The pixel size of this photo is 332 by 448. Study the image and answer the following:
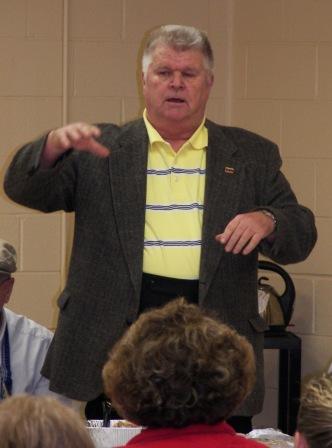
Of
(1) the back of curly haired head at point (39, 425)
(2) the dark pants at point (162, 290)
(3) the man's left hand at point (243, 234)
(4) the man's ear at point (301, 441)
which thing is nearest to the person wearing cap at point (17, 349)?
(2) the dark pants at point (162, 290)

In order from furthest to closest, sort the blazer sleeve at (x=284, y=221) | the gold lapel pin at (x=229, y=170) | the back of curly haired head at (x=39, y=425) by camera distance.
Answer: the gold lapel pin at (x=229, y=170) → the blazer sleeve at (x=284, y=221) → the back of curly haired head at (x=39, y=425)

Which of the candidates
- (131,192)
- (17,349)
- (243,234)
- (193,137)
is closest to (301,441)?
(243,234)

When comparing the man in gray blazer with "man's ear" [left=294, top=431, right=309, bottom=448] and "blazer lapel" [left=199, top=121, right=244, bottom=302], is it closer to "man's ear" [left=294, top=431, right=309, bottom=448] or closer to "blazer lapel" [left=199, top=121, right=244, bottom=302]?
"blazer lapel" [left=199, top=121, right=244, bottom=302]

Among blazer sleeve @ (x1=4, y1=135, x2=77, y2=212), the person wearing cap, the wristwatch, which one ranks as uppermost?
blazer sleeve @ (x1=4, y1=135, x2=77, y2=212)

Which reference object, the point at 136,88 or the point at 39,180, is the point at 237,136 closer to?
the point at 39,180

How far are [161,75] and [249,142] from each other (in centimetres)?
30

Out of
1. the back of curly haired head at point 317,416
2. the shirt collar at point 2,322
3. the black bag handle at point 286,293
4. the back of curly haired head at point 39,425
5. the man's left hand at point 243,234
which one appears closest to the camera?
the back of curly haired head at point 39,425

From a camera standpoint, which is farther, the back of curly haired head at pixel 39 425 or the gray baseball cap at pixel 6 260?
the gray baseball cap at pixel 6 260

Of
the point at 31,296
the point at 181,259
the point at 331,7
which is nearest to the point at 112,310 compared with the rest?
the point at 181,259

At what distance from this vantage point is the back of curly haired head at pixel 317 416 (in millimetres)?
1550

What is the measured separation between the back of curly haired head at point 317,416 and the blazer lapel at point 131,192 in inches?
38.4

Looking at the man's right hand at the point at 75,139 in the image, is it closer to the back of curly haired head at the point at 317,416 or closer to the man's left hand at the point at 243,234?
the man's left hand at the point at 243,234

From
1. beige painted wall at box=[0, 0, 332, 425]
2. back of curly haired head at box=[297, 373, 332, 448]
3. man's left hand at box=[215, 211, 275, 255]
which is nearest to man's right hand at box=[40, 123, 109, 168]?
man's left hand at box=[215, 211, 275, 255]

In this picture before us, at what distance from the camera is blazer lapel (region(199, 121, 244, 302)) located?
101 inches
